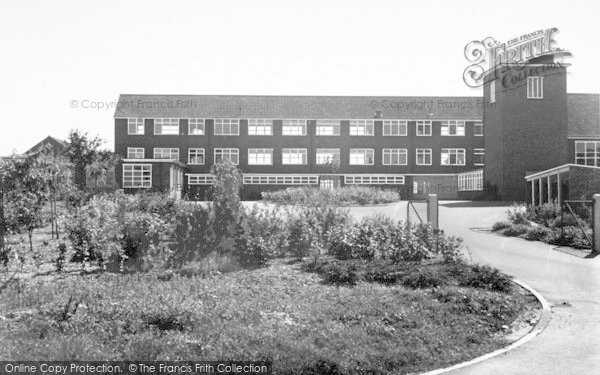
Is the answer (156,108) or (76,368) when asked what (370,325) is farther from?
(156,108)

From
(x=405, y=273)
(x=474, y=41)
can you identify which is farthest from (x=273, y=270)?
(x=474, y=41)

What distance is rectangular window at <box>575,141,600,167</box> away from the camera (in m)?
49.7

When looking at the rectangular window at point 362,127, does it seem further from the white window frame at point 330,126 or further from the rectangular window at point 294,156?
the rectangular window at point 294,156

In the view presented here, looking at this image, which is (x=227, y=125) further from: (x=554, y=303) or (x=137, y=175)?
(x=554, y=303)

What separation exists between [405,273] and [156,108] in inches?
2032

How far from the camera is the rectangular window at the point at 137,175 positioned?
50938 millimetres

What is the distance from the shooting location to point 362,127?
60.6 metres

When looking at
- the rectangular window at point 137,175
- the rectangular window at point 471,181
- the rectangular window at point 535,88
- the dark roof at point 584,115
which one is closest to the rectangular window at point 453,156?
the rectangular window at point 471,181

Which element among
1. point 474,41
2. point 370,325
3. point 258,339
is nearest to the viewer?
point 258,339

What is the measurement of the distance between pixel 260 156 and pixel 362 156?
31.8 feet

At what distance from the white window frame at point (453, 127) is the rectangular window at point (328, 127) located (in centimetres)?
1014

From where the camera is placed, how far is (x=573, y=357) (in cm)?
724

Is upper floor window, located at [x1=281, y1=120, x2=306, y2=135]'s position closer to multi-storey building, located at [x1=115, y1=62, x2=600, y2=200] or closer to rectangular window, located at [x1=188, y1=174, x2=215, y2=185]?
multi-storey building, located at [x1=115, y1=62, x2=600, y2=200]

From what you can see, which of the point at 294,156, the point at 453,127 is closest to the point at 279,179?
the point at 294,156
